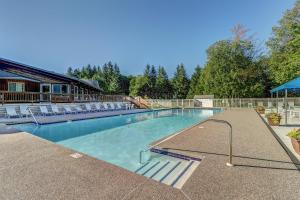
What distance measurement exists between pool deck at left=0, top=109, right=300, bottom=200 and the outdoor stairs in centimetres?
21

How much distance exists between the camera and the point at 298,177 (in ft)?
9.13

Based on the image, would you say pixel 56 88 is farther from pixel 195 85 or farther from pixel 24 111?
pixel 195 85

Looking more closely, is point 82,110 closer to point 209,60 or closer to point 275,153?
point 275,153

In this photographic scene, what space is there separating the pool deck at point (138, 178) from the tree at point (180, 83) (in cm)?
3779

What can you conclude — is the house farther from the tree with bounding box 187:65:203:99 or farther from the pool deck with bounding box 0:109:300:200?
the tree with bounding box 187:65:203:99

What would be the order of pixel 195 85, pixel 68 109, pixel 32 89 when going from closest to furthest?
pixel 68 109, pixel 32 89, pixel 195 85

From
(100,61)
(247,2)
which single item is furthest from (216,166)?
(100,61)

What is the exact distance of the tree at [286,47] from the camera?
1875cm

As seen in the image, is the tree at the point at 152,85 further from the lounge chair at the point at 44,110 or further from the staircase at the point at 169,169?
the staircase at the point at 169,169

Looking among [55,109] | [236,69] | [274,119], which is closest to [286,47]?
[236,69]

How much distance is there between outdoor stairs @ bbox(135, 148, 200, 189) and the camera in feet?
10.4

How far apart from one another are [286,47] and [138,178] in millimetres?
24793

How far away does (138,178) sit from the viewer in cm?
280

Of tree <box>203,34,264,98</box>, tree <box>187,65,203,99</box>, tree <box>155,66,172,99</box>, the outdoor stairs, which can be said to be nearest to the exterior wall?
the outdoor stairs
